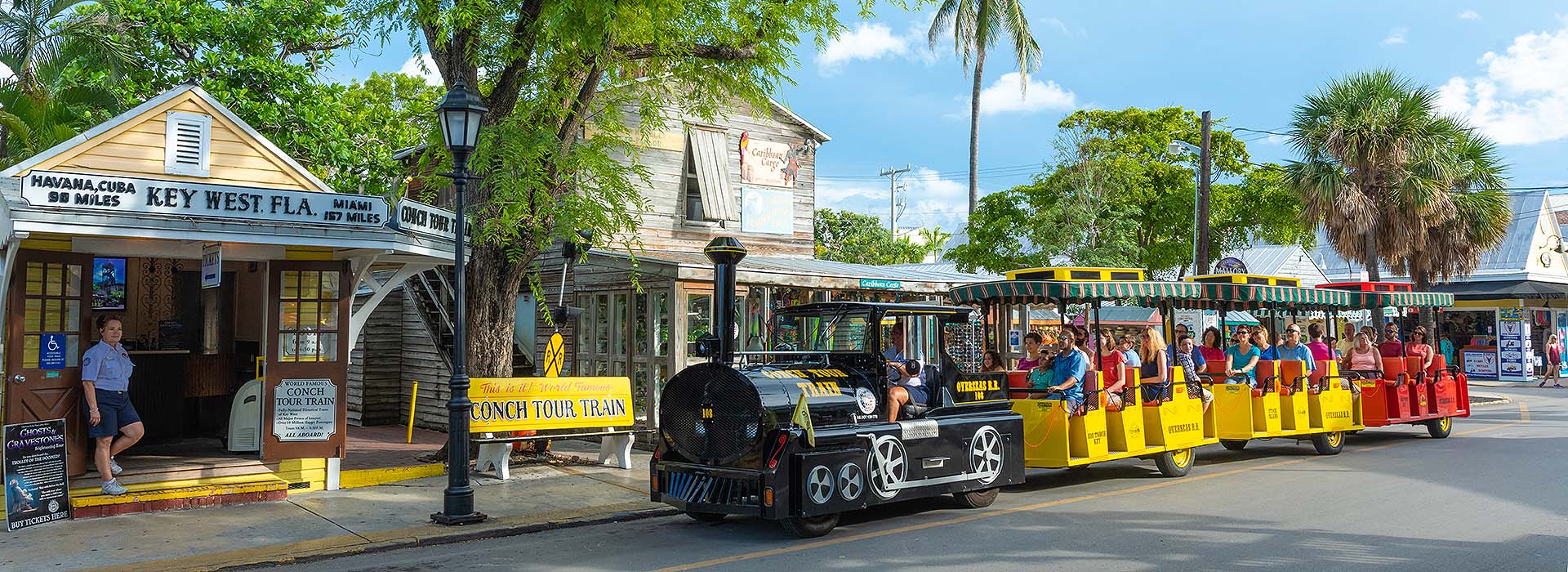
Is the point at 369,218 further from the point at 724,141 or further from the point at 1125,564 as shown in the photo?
the point at 724,141

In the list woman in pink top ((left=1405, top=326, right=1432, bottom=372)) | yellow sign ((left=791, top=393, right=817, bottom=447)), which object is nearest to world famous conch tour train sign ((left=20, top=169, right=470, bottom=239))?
yellow sign ((left=791, top=393, right=817, bottom=447))

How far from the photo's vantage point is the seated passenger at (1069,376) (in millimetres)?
10352

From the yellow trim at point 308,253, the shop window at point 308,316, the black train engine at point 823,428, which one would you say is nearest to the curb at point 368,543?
the black train engine at point 823,428

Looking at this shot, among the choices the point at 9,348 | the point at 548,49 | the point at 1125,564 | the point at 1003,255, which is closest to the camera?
the point at 1125,564

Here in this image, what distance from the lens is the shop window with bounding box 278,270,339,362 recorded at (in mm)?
10438

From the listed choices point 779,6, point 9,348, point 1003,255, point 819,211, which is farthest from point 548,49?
point 819,211

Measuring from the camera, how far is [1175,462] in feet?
37.4

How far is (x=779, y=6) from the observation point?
456 inches

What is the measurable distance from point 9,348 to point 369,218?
3.10 metres

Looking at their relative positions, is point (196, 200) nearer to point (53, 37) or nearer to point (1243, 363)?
point (1243, 363)

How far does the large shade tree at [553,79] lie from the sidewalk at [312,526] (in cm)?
222

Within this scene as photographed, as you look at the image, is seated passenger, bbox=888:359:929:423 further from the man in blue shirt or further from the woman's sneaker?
the woman's sneaker

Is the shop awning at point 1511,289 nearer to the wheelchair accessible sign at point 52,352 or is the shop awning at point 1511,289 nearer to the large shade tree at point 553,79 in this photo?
the large shade tree at point 553,79

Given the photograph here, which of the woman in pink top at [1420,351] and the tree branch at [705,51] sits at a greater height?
the tree branch at [705,51]
